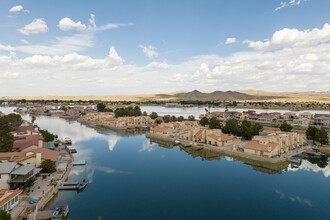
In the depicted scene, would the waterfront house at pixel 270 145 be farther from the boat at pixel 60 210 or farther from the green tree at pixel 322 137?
the boat at pixel 60 210

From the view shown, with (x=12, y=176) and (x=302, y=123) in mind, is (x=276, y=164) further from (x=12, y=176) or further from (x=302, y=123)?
(x=302, y=123)

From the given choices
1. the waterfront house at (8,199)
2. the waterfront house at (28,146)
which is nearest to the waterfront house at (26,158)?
the waterfront house at (28,146)

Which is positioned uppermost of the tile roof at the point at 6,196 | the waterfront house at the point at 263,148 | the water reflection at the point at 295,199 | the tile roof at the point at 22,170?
the tile roof at the point at 22,170

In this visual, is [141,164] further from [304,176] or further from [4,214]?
[304,176]

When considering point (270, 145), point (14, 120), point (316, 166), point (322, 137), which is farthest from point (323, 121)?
point (14, 120)

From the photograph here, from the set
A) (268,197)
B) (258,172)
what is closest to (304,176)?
(258,172)

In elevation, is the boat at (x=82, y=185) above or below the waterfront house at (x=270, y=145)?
below
